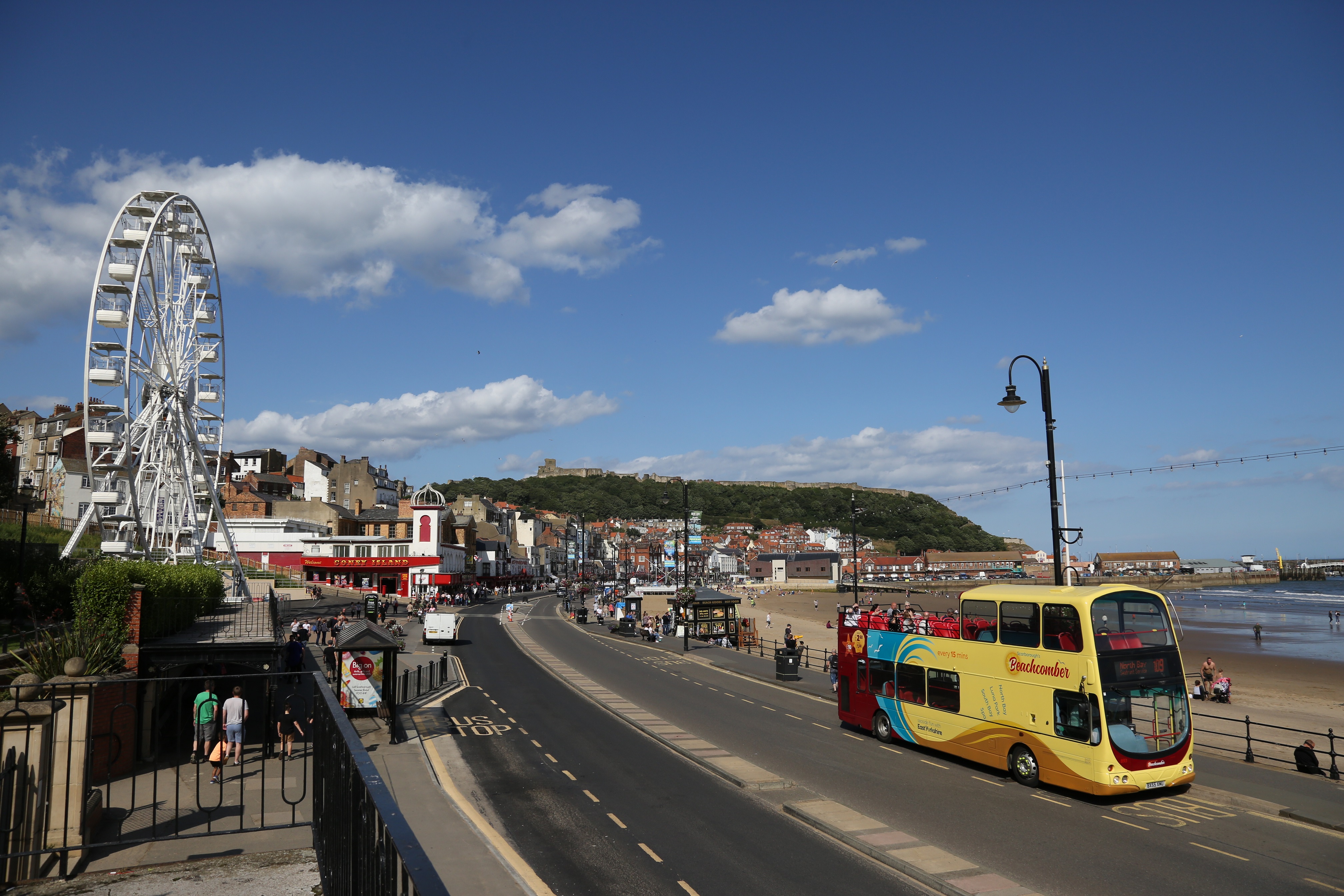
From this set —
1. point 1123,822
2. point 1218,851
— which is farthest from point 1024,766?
point 1218,851

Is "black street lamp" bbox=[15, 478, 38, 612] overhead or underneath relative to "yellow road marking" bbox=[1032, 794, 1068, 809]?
overhead

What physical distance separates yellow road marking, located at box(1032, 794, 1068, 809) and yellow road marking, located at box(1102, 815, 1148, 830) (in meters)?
0.78

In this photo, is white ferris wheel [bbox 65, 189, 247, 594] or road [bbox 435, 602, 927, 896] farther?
white ferris wheel [bbox 65, 189, 247, 594]

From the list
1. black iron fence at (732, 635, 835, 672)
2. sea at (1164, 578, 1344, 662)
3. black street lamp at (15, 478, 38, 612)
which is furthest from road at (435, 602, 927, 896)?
sea at (1164, 578, 1344, 662)

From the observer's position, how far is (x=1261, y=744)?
21.7 meters

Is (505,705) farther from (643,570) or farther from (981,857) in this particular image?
(643,570)

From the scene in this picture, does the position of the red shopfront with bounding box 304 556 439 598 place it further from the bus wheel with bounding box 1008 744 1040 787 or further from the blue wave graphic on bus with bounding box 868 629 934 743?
the bus wheel with bounding box 1008 744 1040 787

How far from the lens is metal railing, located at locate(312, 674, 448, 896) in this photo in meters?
3.05

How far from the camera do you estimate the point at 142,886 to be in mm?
7457

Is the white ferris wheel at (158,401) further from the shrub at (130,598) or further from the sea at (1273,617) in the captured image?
the sea at (1273,617)

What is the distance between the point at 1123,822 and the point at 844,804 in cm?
472

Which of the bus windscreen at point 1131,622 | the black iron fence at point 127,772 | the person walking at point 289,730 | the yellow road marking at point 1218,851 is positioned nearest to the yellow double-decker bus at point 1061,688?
the bus windscreen at point 1131,622

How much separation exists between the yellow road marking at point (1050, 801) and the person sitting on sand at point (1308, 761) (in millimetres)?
6005

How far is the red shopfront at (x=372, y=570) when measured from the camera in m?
87.7
